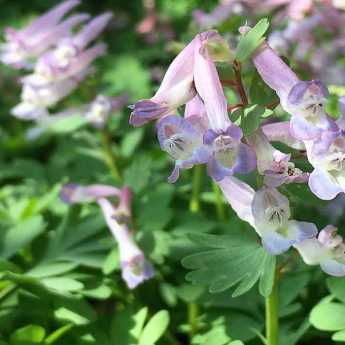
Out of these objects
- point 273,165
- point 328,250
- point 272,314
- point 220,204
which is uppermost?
point 273,165

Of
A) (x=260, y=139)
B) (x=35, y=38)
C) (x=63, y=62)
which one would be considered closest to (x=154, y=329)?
(x=260, y=139)

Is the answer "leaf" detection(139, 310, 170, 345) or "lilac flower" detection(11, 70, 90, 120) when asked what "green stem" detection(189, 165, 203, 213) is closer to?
"lilac flower" detection(11, 70, 90, 120)

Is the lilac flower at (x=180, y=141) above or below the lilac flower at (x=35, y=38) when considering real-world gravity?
above

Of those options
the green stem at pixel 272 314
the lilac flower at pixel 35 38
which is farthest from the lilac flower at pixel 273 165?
the lilac flower at pixel 35 38

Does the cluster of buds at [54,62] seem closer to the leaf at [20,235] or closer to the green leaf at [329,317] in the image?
the leaf at [20,235]

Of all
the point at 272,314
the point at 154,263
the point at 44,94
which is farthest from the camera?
the point at 44,94

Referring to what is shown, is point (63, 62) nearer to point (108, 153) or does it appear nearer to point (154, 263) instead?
point (108, 153)

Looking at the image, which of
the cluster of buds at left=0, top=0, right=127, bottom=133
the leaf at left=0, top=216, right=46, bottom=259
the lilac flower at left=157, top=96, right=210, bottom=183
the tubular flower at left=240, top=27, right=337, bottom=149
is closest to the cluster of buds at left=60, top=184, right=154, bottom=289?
the leaf at left=0, top=216, right=46, bottom=259
